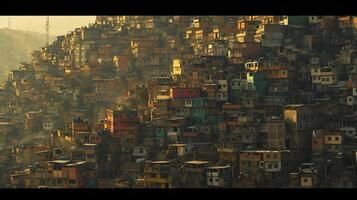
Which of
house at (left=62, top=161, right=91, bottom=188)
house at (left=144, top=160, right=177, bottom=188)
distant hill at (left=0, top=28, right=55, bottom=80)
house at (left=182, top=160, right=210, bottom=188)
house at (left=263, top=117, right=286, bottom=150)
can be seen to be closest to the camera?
house at (left=144, top=160, right=177, bottom=188)

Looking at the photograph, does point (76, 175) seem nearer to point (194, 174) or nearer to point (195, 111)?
point (194, 174)

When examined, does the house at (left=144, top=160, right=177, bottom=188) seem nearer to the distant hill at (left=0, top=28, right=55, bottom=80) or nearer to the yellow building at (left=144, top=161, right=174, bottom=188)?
the yellow building at (left=144, top=161, right=174, bottom=188)

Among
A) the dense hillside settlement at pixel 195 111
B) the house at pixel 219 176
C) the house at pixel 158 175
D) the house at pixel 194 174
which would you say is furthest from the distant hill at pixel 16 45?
A: the house at pixel 219 176

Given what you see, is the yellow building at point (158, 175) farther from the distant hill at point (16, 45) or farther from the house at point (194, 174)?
the distant hill at point (16, 45)

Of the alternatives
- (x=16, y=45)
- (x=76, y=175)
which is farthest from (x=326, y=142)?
(x=16, y=45)

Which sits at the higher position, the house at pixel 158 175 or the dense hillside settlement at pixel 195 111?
the dense hillside settlement at pixel 195 111

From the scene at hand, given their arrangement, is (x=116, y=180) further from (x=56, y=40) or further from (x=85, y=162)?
(x=56, y=40)

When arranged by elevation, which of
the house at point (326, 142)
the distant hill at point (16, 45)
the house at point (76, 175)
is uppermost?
the distant hill at point (16, 45)

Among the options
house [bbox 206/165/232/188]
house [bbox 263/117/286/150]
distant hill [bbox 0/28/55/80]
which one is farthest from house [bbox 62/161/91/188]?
distant hill [bbox 0/28/55/80]
